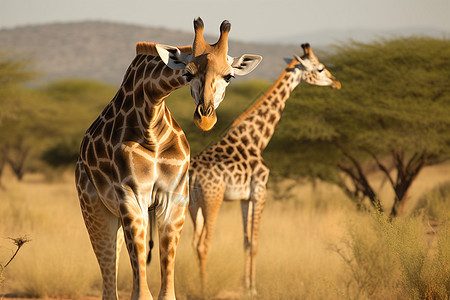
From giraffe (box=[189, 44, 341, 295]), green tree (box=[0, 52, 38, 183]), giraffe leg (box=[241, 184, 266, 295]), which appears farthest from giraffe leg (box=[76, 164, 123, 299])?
green tree (box=[0, 52, 38, 183])

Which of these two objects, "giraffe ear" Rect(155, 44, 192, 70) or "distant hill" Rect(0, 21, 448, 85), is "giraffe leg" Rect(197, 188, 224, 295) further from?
"distant hill" Rect(0, 21, 448, 85)

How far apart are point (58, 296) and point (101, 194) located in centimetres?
367

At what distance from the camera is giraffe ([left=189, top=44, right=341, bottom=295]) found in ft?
24.7

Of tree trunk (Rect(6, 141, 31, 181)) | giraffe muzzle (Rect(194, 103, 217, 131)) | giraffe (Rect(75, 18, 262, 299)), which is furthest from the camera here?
tree trunk (Rect(6, 141, 31, 181))

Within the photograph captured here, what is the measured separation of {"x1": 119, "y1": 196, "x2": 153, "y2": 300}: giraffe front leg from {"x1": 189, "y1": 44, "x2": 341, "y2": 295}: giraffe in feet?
11.0

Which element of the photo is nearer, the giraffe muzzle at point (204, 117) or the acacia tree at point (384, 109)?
the giraffe muzzle at point (204, 117)

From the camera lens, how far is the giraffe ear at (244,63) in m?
3.92

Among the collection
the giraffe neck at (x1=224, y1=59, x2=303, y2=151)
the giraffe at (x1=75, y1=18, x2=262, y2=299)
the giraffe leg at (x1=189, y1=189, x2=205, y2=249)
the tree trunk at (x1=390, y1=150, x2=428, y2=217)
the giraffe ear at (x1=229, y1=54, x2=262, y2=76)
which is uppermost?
the giraffe ear at (x1=229, y1=54, x2=262, y2=76)

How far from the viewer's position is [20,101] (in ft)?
65.7

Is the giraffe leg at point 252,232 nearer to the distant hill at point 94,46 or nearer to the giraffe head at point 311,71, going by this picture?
the giraffe head at point 311,71

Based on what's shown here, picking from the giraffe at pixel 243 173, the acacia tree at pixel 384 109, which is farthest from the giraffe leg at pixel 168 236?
the acacia tree at pixel 384 109

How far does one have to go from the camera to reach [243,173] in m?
7.71

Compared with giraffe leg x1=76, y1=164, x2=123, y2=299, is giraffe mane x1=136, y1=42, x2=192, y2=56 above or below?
above

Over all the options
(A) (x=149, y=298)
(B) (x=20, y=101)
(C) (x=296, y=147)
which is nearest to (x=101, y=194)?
(A) (x=149, y=298)
